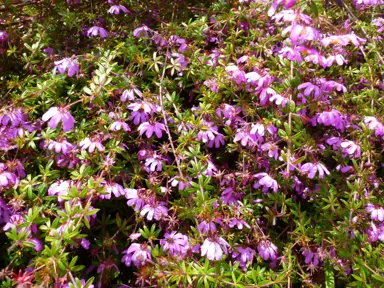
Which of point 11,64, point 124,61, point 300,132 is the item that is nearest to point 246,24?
point 124,61

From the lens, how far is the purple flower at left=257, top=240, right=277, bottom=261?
139cm

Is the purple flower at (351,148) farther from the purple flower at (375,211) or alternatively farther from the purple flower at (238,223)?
the purple flower at (238,223)

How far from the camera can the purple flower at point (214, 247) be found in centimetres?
121

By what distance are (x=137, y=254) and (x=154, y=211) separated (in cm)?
14

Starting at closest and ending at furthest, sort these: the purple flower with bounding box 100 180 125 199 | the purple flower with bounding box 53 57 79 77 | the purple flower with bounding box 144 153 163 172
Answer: the purple flower with bounding box 100 180 125 199, the purple flower with bounding box 144 153 163 172, the purple flower with bounding box 53 57 79 77

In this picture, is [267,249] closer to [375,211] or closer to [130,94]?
[375,211]

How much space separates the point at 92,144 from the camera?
1.43 metres

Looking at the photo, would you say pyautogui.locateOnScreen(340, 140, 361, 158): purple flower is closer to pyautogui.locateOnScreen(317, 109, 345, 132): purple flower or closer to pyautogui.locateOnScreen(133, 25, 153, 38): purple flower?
pyautogui.locateOnScreen(317, 109, 345, 132): purple flower

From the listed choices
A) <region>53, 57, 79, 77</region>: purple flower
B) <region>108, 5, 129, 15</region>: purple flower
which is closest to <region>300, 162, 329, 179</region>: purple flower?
<region>53, 57, 79, 77</region>: purple flower

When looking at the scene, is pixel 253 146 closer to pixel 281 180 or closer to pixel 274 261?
pixel 281 180

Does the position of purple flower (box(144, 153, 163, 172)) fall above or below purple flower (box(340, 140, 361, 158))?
below

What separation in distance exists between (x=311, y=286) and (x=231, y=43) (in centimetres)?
97

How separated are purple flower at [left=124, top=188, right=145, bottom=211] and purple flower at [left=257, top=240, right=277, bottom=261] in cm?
38

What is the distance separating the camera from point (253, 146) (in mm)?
1527
